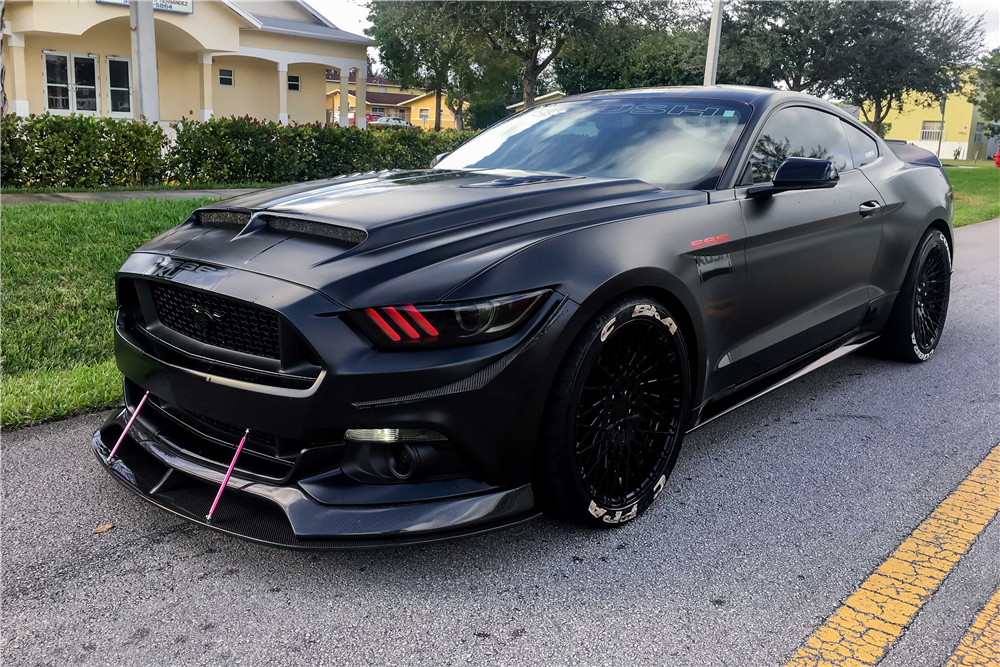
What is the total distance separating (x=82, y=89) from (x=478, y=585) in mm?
22837

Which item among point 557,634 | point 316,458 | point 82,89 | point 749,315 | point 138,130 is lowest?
point 557,634

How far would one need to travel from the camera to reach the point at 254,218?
2.80 m

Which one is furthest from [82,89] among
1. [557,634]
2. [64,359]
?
[557,634]

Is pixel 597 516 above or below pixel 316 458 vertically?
below

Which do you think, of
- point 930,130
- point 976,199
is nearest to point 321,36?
point 976,199

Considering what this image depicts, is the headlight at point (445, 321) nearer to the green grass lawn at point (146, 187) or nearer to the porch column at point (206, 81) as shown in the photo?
the green grass lawn at point (146, 187)

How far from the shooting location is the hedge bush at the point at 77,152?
920 centimetres

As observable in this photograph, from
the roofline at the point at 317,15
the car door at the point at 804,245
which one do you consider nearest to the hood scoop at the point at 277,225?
the car door at the point at 804,245

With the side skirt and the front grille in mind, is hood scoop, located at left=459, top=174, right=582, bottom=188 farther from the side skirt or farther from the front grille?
the front grille

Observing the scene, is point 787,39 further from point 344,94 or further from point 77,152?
point 77,152

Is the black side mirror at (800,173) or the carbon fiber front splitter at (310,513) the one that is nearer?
the carbon fiber front splitter at (310,513)

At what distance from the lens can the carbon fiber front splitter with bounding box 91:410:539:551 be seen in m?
2.31

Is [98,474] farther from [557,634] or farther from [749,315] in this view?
[749,315]

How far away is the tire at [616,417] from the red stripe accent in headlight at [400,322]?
49cm
